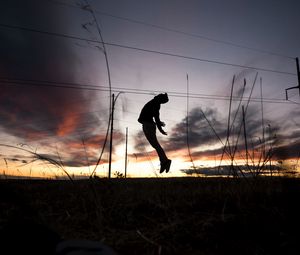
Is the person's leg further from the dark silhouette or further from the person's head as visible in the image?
the person's head

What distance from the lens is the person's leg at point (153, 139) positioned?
8.22 meters

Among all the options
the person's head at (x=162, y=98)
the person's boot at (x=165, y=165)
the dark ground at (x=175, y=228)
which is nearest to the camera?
the dark ground at (x=175, y=228)

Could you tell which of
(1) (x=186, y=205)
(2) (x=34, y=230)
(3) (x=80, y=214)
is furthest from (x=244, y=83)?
(2) (x=34, y=230)

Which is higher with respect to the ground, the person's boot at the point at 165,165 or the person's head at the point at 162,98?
the person's head at the point at 162,98

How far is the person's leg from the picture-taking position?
822 cm

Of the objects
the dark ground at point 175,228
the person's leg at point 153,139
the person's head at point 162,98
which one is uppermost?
the person's head at point 162,98

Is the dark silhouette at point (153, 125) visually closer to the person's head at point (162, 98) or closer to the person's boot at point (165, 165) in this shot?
the person's boot at point (165, 165)

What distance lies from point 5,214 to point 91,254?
1801 millimetres

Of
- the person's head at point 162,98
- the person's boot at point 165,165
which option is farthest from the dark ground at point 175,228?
the person's head at point 162,98

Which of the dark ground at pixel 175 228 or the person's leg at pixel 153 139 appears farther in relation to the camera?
the person's leg at pixel 153 139

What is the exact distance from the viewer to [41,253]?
863 millimetres

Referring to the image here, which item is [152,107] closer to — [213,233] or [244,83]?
[244,83]

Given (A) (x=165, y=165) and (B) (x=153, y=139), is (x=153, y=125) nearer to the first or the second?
(B) (x=153, y=139)

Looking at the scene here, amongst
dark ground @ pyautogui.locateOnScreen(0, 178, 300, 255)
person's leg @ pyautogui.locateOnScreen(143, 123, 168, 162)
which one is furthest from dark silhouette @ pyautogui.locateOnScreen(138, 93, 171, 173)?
dark ground @ pyautogui.locateOnScreen(0, 178, 300, 255)
